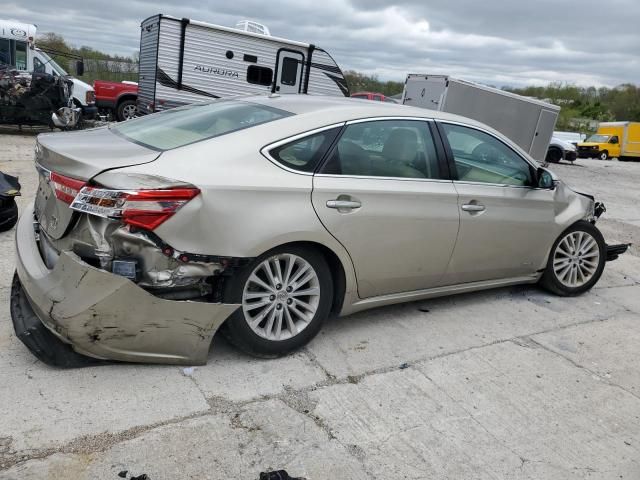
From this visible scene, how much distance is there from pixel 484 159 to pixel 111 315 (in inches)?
120

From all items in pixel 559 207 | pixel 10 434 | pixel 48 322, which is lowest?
pixel 10 434

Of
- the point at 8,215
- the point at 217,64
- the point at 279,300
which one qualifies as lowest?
the point at 8,215

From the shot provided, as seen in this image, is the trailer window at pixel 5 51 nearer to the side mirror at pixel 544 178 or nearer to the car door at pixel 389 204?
the car door at pixel 389 204

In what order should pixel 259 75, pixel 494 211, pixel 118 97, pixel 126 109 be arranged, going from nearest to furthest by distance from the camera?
pixel 494 211
pixel 259 75
pixel 118 97
pixel 126 109

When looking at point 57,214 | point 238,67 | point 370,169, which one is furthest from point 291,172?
point 238,67

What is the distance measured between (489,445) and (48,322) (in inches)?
A: 93.7

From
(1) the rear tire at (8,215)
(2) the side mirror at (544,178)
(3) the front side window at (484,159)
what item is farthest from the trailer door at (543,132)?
(1) the rear tire at (8,215)

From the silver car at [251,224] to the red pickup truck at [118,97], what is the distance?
14.8 metres

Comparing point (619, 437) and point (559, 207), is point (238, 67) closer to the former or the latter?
point (559, 207)

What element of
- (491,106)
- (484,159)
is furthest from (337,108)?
(491,106)

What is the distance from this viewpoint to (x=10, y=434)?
254 cm

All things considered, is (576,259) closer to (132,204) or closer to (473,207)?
(473,207)

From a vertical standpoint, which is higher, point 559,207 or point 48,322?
point 559,207

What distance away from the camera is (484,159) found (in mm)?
4473
